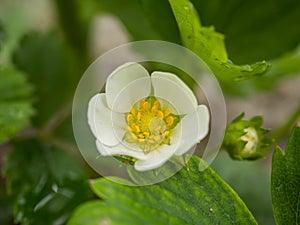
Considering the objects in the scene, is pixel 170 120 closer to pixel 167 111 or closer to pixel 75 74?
pixel 167 111

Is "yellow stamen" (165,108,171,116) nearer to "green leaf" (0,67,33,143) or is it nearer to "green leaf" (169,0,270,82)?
"green leaf" (169,0,270,82)

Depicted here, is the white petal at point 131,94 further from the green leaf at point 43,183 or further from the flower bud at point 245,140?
the green leaf at point 43,183

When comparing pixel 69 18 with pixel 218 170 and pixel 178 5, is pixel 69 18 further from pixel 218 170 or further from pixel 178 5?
pixel 178 5

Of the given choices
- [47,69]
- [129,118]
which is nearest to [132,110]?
[129,118]

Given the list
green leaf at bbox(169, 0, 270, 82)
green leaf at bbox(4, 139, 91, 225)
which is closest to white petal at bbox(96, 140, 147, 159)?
green leaf at bbox(169, 0, 270, 82)

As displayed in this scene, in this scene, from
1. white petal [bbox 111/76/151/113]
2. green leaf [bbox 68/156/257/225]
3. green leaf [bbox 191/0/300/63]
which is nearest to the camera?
green leaf [bbox 68/156/257/225]

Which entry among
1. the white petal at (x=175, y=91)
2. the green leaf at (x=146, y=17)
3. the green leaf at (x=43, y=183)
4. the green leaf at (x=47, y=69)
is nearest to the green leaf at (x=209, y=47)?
the white petal at (x=175, y=91)

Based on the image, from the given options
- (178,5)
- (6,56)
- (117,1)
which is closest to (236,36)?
(117,1)
